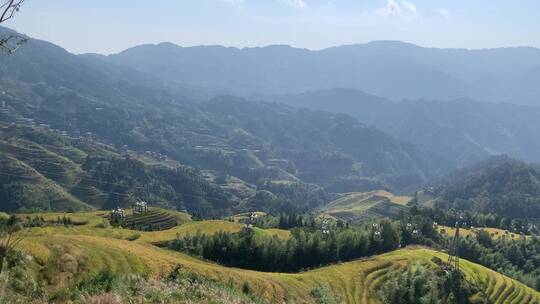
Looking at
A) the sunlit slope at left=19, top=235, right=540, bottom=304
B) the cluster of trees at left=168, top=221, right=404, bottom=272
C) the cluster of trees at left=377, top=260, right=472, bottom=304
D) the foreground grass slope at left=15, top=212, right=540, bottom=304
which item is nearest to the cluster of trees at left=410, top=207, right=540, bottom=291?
the sunlit slope at left=19, top=235, right=540, bottom=304

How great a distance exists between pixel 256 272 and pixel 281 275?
519cm

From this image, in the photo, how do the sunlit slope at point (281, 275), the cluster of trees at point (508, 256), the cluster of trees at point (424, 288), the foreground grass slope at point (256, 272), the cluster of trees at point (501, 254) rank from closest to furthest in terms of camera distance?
the foreground grass slope at point (256, 272) < the sunlit slope at point (281, 275) < the cluster of trees at point (424, 288) < the cluster of trees at point (508, 256) < the cluster of trees at point (501, 254)

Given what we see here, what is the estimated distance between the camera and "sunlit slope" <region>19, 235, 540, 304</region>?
6600 centimetres

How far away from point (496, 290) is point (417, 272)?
2053cm

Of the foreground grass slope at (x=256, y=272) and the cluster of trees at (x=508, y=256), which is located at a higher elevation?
the foreground grass slope at (x=256, y=272)

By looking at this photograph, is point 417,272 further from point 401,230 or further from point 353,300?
point 401,230

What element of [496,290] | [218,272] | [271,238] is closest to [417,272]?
[496,290]

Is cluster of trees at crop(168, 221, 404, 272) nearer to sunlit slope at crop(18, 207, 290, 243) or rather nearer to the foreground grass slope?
the foreground grass slope

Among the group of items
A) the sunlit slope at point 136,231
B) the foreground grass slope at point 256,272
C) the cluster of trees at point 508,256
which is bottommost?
the cluster of trees at point 508,256

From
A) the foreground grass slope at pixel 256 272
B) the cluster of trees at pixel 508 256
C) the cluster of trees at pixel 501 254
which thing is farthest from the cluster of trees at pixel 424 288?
the cluster of trees at pixel 508 256

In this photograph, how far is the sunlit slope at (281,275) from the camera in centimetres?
6600

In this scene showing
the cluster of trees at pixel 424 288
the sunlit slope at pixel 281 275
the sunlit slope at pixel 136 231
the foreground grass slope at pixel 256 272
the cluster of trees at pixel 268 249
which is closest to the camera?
the foreground grass slope at pixel 256 272

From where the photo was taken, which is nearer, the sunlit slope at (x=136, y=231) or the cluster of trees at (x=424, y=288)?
the cluster of trees at (x=424, y=288)

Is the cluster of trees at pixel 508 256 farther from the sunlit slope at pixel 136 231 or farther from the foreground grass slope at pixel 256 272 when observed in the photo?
the sunlit slope at pixel 136 231
